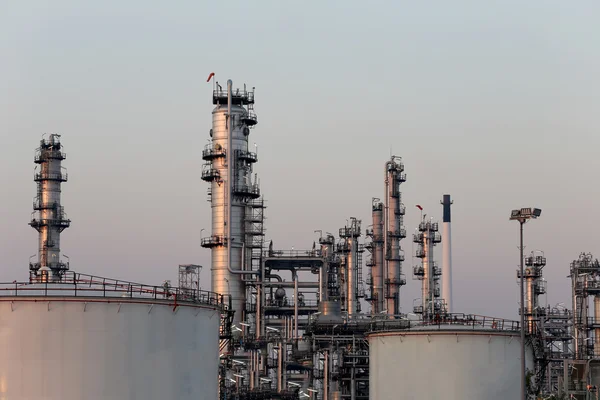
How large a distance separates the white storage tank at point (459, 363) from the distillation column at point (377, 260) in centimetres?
3800

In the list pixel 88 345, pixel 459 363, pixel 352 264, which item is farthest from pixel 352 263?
pixel 88 345

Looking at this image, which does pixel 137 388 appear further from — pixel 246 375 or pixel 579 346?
pixel 579 346

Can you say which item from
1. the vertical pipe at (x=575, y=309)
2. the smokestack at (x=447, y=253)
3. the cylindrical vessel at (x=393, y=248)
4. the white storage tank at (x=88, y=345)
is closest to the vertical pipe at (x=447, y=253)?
the smokestack at (x=447, y=253)

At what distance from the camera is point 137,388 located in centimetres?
3412

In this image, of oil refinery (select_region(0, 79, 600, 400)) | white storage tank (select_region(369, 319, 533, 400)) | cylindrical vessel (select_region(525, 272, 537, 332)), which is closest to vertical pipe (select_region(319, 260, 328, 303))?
oil refinery (select_region(0, 79, 600, 400))

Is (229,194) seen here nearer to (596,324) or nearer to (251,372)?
(251,372)

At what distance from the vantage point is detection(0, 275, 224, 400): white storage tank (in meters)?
33.3

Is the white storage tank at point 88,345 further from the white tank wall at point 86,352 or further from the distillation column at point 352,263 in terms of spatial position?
the distillation column at point 352,263

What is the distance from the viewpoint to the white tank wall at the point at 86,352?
33.2m

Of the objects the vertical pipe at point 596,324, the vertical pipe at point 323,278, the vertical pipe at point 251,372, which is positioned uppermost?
the vertical pipe at point 323,278

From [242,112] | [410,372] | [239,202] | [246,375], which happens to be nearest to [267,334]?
[246,375]

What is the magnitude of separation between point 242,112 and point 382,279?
22.7 meters

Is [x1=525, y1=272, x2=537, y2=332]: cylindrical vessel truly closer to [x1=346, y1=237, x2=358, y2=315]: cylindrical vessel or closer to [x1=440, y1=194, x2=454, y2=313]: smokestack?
[x1=440, y1=194, x2=454, y2=313]: smokestack

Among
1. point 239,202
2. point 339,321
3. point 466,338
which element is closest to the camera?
point 466,338
